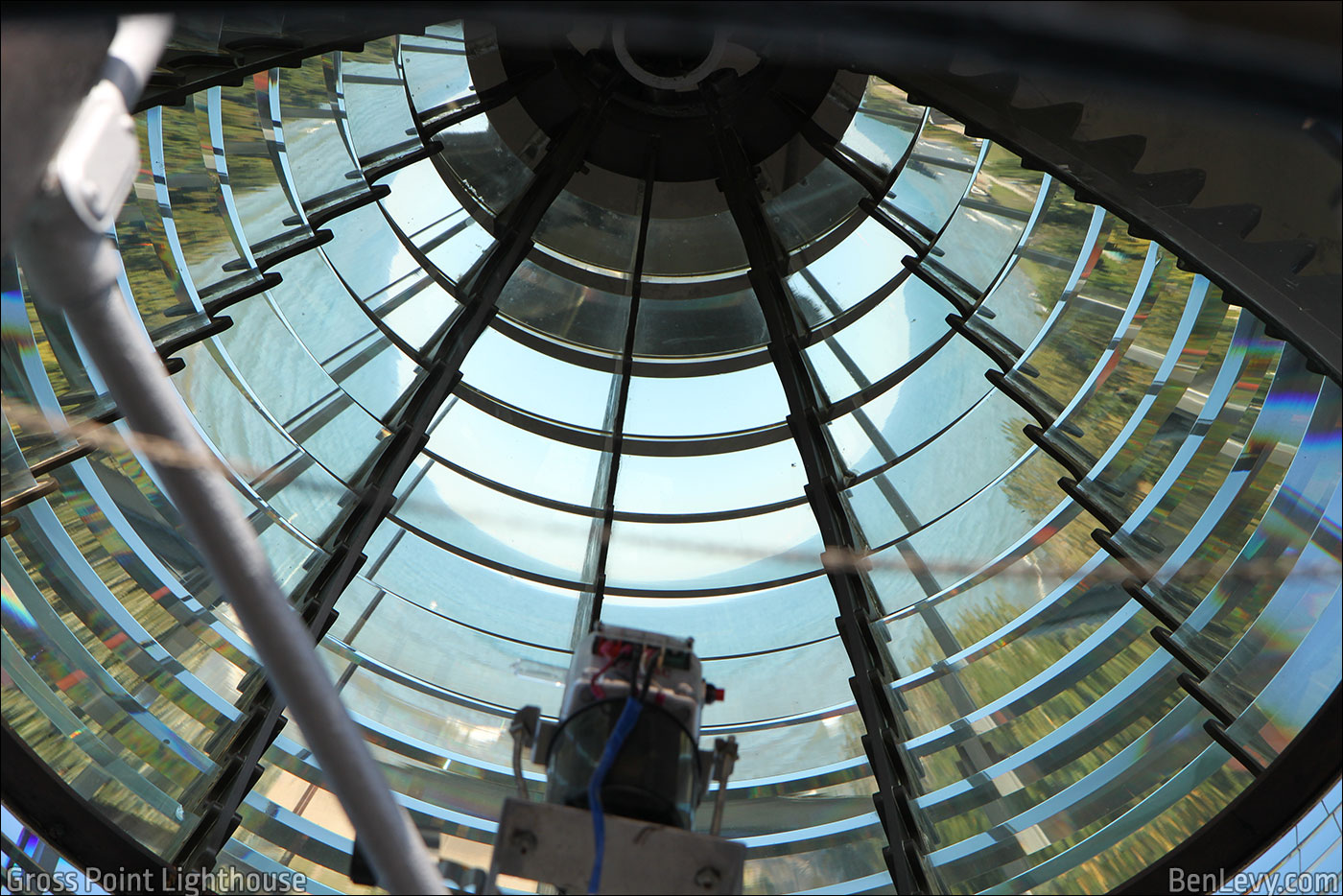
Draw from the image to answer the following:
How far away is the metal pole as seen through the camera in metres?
2.36

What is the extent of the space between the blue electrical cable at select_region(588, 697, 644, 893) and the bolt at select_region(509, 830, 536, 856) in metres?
0.20

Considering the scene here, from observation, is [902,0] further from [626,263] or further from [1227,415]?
[626,263]

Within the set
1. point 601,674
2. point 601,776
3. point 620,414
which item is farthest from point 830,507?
point 601,776

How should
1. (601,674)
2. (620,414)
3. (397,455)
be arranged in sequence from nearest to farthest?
(601,674)
(397,455)
(620,414)

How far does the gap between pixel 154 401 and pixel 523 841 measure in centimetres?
177

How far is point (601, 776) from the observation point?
11.6 ft

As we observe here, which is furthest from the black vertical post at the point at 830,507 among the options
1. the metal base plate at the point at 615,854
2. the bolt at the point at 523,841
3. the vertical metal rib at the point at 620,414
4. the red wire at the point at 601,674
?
the bolt at the point at 523,841

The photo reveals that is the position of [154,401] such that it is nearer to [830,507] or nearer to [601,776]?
[601,776]

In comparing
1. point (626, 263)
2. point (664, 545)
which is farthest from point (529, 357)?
point (664, 545)

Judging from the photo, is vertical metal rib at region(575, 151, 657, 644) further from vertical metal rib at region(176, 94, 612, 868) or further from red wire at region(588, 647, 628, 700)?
red wire at region(588, 647, 628, 700)

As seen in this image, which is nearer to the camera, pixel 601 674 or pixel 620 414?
pixel 601 674

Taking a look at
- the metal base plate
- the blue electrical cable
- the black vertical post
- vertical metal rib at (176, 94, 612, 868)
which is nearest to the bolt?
the metal base plate

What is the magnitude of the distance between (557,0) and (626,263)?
5.93 metres

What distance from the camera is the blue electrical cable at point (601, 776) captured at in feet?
11.2
